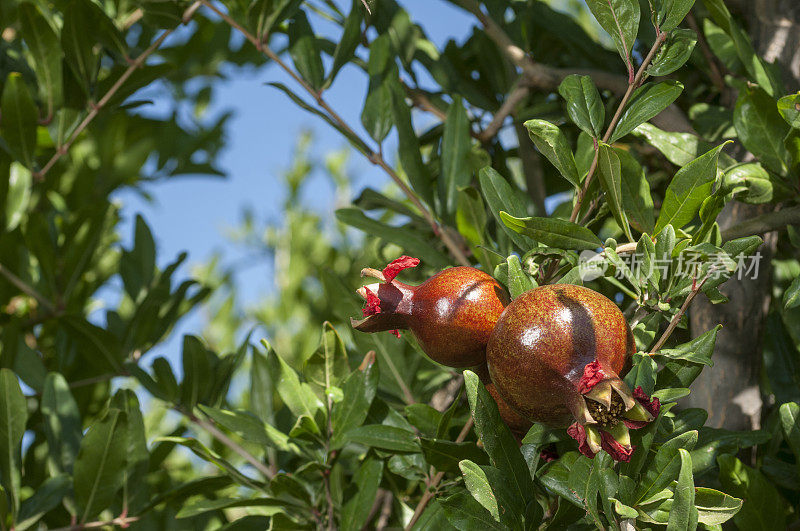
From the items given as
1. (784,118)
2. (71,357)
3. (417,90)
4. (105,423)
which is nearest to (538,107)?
(417,90)

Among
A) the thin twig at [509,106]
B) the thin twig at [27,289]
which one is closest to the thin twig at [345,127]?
the thin twig at [509,106]

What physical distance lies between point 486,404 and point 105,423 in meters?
0.43

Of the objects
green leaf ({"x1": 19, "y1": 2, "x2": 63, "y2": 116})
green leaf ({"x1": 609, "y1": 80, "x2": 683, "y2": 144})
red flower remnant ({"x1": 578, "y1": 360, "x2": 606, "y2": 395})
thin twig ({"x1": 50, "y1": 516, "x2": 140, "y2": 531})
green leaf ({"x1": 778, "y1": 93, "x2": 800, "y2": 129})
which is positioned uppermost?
green leaf ({"x1": 19, "y1": 2, "x2": 63, "y2": 116})

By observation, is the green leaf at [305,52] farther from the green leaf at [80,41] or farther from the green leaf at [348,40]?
the green leaf at [80,41]

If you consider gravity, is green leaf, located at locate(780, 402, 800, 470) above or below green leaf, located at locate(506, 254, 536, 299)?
below

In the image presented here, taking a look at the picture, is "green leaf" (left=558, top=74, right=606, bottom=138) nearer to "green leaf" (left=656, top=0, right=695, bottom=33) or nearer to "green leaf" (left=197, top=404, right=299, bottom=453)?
"green leaf" (left=656, top=0, right=695, bottom=33)

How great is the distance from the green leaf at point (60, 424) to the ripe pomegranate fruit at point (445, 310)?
0.46 m

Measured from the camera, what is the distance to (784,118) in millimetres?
603

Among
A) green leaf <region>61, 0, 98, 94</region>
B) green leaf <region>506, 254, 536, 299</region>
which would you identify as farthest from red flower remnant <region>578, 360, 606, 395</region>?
green leaf <region>61, 0, 98, 94</region>

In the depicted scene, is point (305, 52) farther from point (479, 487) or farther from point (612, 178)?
point (479, 487)

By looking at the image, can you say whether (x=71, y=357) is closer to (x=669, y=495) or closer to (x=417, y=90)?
(x=417, y=90)

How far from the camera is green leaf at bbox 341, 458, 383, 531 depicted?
665mm

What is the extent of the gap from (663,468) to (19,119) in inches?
33.5

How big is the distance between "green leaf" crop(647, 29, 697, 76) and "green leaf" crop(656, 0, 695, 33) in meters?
0.01
